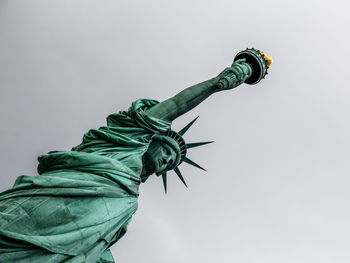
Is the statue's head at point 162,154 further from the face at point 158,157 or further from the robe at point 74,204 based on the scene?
the robe at point 74,204

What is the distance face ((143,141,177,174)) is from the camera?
12.2 m

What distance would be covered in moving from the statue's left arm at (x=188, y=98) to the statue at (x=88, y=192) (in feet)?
0.11

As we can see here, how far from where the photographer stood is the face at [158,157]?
12227 millimetres

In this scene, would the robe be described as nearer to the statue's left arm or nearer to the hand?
the statue's left arm

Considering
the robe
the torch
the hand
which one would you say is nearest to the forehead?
the robe

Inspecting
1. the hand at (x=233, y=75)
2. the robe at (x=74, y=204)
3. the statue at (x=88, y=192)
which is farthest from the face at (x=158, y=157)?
the hand at (x=233, y=75)

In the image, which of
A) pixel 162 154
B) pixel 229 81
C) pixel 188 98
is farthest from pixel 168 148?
pixel 229 81

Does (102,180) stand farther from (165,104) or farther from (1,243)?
(165,104)

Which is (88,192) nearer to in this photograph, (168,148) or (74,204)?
(74,204)

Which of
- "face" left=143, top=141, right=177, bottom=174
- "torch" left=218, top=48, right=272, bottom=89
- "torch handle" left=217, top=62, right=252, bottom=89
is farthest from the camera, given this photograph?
"torch" left=218, top=48, right=272, bottom=89

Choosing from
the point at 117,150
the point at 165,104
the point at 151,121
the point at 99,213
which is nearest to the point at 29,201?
the point at 99,213

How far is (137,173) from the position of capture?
10477 millimetres

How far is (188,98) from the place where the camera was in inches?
517

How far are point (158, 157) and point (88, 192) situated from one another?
3.92 meters
